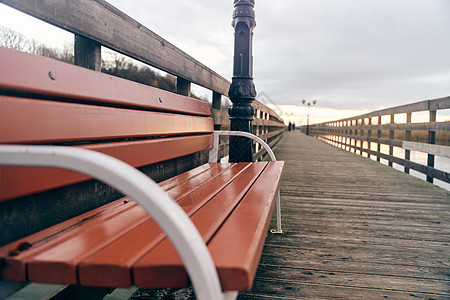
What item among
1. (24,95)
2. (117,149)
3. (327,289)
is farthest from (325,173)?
(24,95)

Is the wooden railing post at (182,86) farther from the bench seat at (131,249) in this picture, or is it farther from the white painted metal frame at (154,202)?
the white painted metal frame at (154,202)

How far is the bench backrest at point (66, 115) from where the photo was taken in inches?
35.2

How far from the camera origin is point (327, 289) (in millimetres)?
1636

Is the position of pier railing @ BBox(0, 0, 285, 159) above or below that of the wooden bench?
above

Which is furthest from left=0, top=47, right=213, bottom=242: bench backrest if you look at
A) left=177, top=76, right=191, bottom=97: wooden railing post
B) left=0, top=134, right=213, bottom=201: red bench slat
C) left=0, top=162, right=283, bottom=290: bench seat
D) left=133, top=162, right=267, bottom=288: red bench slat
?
left=177, top=76, right=191, bottom=97: wooden railing post

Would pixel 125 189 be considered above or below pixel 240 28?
below

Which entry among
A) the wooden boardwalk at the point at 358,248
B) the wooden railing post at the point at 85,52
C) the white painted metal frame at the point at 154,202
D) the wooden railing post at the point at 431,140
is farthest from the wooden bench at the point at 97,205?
the wooden railing post at the point at 431,140

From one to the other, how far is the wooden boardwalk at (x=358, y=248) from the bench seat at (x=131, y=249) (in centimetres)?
62

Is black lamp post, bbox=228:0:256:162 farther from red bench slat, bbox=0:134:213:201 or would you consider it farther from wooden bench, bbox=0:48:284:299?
wooden bench, bbox=0:48:284:299

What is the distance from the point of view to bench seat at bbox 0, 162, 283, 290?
2.56ft

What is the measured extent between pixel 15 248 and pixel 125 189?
0.43 meters

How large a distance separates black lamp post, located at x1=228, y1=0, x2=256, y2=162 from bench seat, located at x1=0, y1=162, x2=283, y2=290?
1.90 metres

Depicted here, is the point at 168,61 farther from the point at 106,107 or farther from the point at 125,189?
the point at 125,189

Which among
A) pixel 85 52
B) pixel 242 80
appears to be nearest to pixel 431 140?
pixel 242 80
